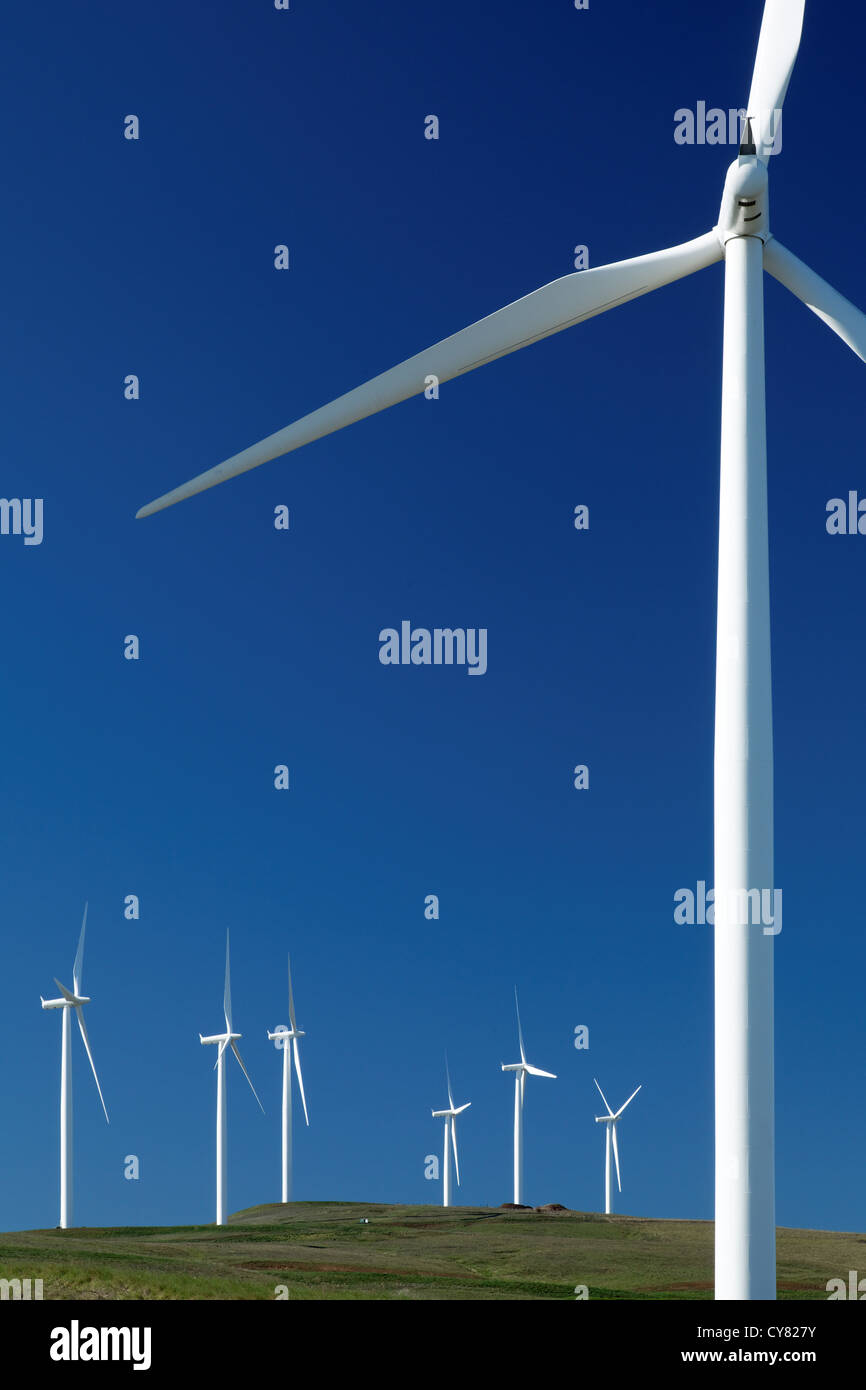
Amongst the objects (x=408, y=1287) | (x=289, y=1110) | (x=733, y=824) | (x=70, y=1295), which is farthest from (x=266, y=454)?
(x=289, y=1110)

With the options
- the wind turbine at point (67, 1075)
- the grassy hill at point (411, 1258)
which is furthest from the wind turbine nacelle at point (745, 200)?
the wind turbine at point (67, 1075)

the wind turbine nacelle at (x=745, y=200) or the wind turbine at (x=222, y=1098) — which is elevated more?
the wind turbine nacelle at (x=745, y=200)

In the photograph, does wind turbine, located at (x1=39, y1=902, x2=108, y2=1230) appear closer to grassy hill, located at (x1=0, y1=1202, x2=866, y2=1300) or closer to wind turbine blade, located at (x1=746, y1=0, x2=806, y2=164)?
grassy hill, located at (x1=0, y1=1202, x2=866, y2=1300)

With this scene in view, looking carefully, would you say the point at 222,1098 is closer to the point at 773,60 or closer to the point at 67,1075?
the point at 67,1075

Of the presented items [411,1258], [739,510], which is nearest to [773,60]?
[739,510]

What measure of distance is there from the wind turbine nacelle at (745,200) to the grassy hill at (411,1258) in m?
31.5

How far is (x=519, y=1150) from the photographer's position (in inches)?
4373

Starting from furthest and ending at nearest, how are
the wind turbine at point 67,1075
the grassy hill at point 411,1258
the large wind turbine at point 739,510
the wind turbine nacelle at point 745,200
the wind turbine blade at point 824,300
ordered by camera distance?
1. the wind turbine at point 67,1075
2. the grassy hill at point 411,1258
3. the wind turbine blade at point 824,300
4. the wind turbine nacelle at point 745,200
5. the large wind turbine at point 739,510

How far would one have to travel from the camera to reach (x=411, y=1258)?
66.4 metres

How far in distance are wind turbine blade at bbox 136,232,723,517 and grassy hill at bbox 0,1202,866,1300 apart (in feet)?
77.6

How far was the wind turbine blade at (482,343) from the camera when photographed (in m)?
34.6

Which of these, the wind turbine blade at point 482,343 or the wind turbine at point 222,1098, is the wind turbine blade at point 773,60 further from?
the wind turbine at point 222,1098

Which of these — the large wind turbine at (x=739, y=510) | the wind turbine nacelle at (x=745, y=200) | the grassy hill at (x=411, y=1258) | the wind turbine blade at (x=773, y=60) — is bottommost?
the grassy hill at (x=411, y=1258)

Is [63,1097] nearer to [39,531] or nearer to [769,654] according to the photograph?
[39,531]
